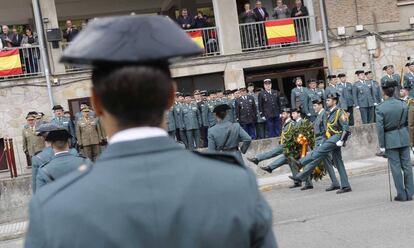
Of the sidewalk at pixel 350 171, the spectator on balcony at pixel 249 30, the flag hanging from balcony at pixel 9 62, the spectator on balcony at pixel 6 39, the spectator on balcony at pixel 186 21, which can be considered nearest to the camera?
the sidewalk at pixel 350 171

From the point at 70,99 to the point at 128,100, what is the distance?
17.7m

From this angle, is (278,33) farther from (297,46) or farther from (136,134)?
(136,134)

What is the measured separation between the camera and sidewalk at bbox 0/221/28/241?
991cm

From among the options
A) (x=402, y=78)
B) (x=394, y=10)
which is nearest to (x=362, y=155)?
(x=402, y=78)

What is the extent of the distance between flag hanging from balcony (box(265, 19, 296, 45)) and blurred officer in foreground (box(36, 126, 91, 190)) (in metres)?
15.1

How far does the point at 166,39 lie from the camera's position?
5.65ft

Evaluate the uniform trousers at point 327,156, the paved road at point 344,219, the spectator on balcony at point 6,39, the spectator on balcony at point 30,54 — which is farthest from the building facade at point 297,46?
the paved road at point 344,219

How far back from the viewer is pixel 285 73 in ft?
70.7

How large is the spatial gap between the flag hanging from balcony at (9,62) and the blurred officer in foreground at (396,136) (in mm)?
12716

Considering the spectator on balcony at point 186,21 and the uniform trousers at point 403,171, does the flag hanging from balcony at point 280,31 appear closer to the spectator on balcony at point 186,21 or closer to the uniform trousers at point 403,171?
the spectator on balcony at point 186,21

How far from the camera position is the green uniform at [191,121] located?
16922mm

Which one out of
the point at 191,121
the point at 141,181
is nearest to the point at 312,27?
the point at 191,121

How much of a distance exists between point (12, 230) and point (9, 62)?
29.4 feet

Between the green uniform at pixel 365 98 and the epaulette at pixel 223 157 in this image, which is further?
the green uniform at pixel 365 98
